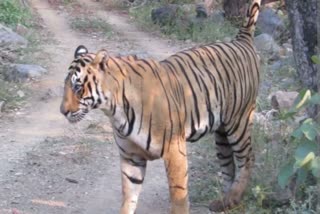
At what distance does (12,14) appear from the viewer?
15070mm

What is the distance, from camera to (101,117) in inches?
354

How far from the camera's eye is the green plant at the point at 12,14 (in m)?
14.8

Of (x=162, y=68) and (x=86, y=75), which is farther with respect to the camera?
(x=162, y=68)

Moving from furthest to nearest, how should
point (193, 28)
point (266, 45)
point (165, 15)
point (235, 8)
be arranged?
point (235, 8), point (165, 15), point (193, 28), point (266, 45)

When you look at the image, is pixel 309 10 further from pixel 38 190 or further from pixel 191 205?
pixel 38 190

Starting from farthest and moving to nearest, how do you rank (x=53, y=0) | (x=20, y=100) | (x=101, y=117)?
(x=53, y=0) < (x=20, y=100) < (x=101, y=117)

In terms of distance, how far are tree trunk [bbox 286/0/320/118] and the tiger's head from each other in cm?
164

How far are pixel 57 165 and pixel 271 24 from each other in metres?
8.30

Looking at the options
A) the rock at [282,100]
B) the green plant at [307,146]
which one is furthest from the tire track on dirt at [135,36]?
the green plant at [307,146]

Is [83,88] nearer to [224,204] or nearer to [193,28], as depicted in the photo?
[224,204]

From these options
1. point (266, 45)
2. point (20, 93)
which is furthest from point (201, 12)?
point (20, 93)

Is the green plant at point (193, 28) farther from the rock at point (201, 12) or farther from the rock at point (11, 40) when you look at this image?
the rock at point (11, 40)

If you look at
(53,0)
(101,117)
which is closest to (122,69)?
(101,117)

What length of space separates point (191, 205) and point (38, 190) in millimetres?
1376
